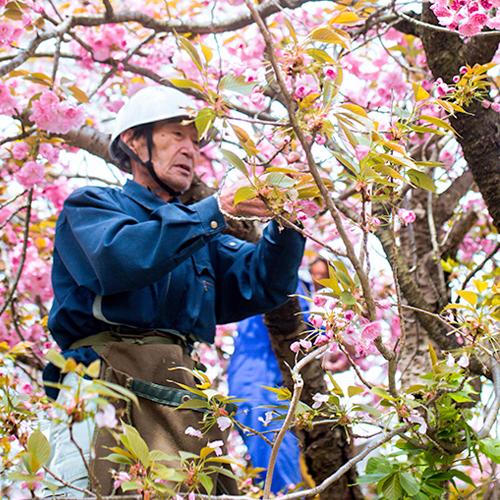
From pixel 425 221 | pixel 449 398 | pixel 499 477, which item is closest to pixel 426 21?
pixel 449 398

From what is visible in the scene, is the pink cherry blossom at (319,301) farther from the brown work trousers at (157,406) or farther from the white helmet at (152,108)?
the white helmet at (152,108)

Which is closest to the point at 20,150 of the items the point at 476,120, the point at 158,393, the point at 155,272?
the point at 155,272

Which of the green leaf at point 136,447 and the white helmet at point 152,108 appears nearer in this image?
the green leaf at point 136,447

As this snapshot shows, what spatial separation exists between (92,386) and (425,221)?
105 inches

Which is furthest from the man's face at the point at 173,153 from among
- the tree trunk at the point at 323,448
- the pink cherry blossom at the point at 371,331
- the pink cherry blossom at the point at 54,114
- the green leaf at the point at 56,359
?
the green leaf at the point at 56,359

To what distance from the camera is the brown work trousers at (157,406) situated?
215 centimetres

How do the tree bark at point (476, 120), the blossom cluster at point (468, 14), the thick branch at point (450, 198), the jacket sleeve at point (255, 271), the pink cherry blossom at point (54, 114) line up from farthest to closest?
the thick branch at point (450, 198)
the pink cherry blossom at point (54, 114)
the jacket sleeve at point (255, 271)
the tree bark at point (476, 120)
the blossom cluster at point (468, 14)

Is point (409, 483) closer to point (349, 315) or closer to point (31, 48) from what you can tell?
point (349, 315)

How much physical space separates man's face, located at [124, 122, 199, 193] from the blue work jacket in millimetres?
87

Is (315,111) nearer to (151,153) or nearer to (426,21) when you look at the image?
(426,21)

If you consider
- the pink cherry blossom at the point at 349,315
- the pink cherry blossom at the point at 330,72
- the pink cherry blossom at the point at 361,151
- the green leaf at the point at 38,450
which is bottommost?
the green leaf at the point at 38,450

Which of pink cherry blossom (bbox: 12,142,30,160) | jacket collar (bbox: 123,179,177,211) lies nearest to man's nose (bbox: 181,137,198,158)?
jacket collar (bbox: 123,179,177,211)

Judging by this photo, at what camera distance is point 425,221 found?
3.76 m

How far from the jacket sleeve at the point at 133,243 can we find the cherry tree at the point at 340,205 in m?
0.22
